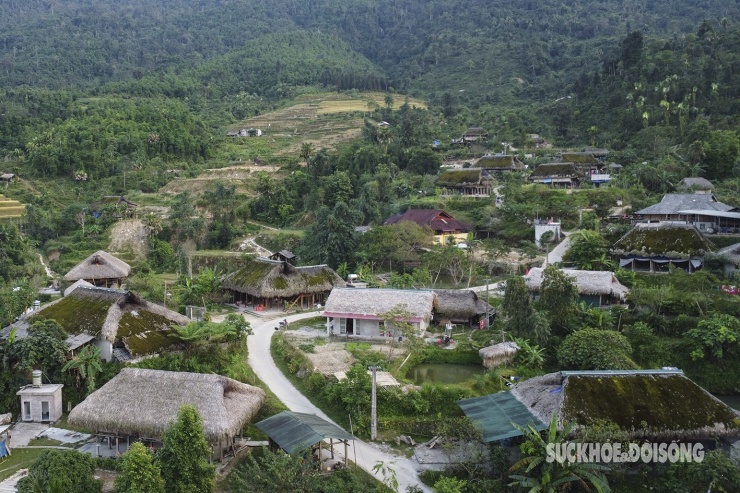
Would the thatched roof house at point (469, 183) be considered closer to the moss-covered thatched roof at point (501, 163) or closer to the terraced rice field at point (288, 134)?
the moss-covered thatched roof at point (501, 163)

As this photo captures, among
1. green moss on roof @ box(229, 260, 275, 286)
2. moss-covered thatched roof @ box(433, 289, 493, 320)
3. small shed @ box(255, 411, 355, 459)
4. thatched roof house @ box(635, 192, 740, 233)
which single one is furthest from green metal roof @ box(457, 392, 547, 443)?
thatched roof house @ box(635, 192, 740, 233)

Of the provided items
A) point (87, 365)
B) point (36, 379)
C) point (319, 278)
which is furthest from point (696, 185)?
point (36, 379)

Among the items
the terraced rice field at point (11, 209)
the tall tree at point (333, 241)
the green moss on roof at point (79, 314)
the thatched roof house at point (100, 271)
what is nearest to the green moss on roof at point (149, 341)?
→ the green moss on roof at point (79, 314)

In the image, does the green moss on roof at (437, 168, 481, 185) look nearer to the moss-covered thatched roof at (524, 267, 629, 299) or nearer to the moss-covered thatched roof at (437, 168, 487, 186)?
the moss-covered thatched roof at (437, 168, 487, 186)

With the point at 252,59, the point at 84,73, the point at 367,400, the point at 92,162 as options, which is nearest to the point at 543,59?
the point at 252,59

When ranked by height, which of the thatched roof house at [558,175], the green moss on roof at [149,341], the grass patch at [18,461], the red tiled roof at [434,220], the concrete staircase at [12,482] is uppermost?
the thatched roof house at [558,175]

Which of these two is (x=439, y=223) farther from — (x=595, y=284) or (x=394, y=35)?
(x=394, y=35)

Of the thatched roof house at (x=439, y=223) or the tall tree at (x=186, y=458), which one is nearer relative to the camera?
the tall tree at (x=186, y=458)
